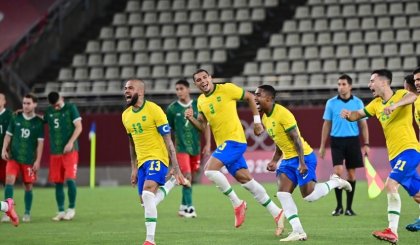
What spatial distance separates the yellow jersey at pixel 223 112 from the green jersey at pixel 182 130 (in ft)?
12.1

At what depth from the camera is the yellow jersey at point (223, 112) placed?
13463 millimetres

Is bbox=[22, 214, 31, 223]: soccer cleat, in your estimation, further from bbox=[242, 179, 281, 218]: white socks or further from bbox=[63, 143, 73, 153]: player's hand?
bbox=[242, 179, 281, 218]: white socks

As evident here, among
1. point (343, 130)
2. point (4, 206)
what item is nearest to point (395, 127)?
point (343, 130)

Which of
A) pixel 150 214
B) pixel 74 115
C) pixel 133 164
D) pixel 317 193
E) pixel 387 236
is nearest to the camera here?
pixel 387 236

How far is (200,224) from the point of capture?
14.8 meters

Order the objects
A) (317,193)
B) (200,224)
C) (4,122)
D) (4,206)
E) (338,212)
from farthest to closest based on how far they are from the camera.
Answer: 1. (4,122)
2. (338,212)
3. (200,224)
4. (4,206)
5. (317,193)

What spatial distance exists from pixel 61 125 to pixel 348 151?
518 cm

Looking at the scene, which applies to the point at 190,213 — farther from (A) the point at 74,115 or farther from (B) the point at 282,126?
(B) the point at 282,126

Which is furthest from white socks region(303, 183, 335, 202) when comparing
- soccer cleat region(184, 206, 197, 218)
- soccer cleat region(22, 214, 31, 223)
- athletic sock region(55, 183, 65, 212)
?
soccer cleat region(22, 214, 31, 223)

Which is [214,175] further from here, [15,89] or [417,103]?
[15,89]

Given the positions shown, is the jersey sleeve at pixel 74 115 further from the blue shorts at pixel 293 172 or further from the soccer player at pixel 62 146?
the blue shorts at pixel 293 172

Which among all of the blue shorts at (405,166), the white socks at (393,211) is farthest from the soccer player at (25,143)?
the white socks at (393,211)

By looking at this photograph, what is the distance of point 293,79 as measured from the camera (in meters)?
30.3

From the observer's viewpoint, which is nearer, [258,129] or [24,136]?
[258,129]
